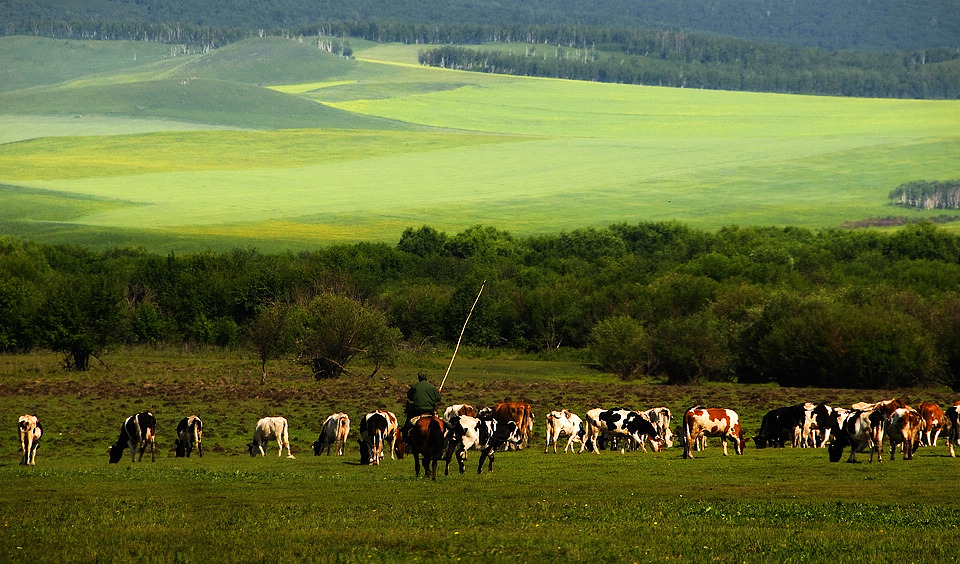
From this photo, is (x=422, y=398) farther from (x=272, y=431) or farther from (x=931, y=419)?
(x=931, y=419)

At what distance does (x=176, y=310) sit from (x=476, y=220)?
88363 millimetres

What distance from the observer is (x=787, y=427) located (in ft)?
109

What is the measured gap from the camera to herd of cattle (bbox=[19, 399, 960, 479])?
26.8 metres

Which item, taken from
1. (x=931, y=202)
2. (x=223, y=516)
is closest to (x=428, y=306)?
(x=223, y=516)

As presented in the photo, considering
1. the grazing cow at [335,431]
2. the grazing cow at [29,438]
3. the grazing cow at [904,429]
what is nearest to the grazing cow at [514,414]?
the grazing cow at [335,431]

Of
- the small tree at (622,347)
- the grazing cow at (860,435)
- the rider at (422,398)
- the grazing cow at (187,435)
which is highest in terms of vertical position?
the rider at (422,398)

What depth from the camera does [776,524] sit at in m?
17.8

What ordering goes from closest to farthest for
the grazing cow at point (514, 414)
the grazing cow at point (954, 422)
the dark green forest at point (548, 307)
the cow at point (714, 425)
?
the grazing cow at point (954, 422) < the cow at point (714, 425) < the grazing cow at point (514, 414) < the dark green forest at point (548, 307)

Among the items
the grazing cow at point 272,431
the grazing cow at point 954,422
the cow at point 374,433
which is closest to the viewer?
the cow at point 374,433

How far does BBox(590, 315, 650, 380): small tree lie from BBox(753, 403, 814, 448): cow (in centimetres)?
→ 3927

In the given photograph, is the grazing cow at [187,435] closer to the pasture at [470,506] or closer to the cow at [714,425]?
the pasture at [470,506]

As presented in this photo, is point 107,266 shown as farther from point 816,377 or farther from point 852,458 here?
point 852,458

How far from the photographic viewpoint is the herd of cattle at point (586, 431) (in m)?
26.8

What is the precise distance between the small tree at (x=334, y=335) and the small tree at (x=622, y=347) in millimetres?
14981
